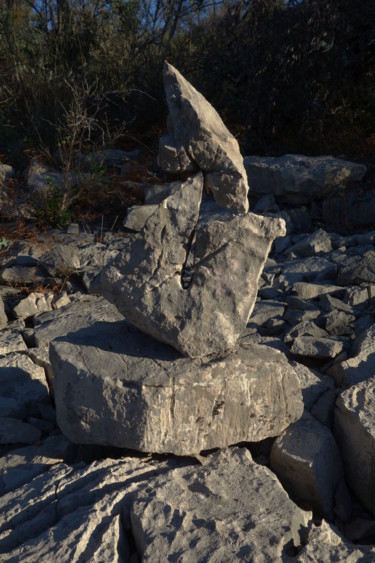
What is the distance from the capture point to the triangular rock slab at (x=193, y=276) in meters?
3.04

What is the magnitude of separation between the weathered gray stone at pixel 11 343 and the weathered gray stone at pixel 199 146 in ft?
6.31

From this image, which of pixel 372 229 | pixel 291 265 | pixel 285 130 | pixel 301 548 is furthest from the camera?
pixel 285 130

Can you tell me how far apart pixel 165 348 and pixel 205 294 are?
37 cm

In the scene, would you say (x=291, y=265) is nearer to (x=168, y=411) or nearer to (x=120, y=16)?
(x=168, y=411)

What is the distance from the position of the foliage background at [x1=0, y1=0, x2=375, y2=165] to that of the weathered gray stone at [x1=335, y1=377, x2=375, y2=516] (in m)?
4.70

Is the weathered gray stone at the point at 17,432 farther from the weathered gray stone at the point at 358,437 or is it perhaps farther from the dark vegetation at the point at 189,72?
the dark vegetation at the point at 189,72

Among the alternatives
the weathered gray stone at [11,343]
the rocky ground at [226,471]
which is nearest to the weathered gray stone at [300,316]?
the rocky ground at [226,471]

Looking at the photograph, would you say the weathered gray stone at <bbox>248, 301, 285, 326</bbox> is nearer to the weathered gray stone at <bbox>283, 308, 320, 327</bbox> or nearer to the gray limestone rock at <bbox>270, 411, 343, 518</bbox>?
the weathered gray stone at <bbox>283, 308, 320, 327</bbox>

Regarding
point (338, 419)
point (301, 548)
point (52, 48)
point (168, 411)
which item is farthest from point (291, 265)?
point (52, 48)

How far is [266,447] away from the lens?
3305 millimetres

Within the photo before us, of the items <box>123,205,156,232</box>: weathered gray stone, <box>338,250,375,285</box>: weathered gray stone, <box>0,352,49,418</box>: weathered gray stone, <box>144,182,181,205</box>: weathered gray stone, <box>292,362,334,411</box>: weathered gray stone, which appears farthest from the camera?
<box>144,182,181,205</box>: weathered gray stone

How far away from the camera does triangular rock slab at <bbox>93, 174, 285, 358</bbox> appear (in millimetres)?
3039

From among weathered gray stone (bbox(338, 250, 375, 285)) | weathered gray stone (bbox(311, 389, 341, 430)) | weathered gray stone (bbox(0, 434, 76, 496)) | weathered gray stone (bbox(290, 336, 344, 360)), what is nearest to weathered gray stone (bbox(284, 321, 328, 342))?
weathered gray stone (bbox(290, 336, 344, 360))

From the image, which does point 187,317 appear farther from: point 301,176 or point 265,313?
point 301,176
